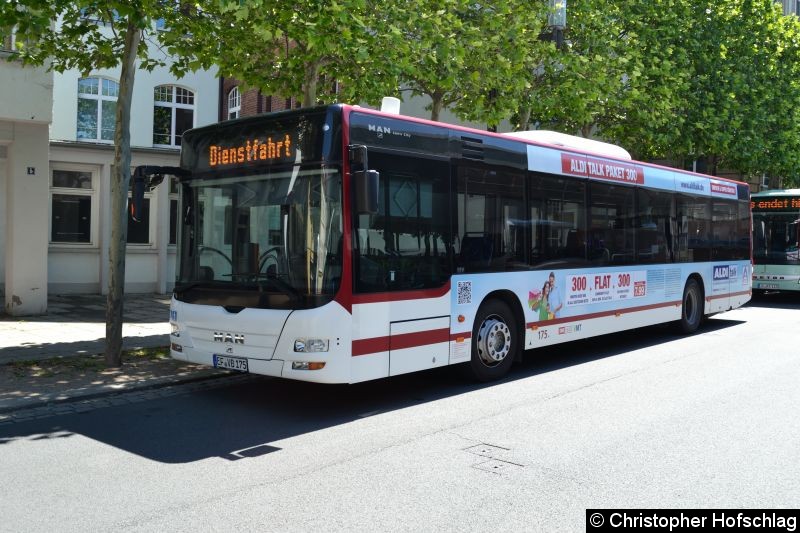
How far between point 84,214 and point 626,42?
14.3 meters

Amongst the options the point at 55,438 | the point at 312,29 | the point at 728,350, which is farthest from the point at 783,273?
the point at 55,438

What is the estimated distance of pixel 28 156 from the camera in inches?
593

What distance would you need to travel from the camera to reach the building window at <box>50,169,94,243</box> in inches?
761

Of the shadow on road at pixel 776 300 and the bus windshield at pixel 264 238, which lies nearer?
the bus windshield at pixel 264 238

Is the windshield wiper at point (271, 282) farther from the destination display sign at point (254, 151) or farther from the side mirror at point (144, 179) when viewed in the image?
the side mirror at point (144, 179)

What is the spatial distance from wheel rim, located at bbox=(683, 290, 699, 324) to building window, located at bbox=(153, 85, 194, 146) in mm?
14212

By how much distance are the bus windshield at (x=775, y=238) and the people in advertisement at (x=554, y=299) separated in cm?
1365

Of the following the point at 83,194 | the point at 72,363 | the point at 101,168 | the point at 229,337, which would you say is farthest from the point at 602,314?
the point at 83,194

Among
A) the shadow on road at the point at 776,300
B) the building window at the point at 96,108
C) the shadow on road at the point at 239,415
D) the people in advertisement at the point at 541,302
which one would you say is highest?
the building window at the point at 96,108

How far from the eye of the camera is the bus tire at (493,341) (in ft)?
30.2

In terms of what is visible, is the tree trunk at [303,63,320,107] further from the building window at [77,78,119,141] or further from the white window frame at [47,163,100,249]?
the building window at [77,78,119,141]

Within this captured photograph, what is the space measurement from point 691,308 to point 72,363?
10.8 metres

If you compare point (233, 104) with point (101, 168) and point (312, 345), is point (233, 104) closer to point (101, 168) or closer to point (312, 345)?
point (101, 168)

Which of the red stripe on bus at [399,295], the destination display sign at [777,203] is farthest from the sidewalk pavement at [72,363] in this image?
the destination display sign at [777,203]
